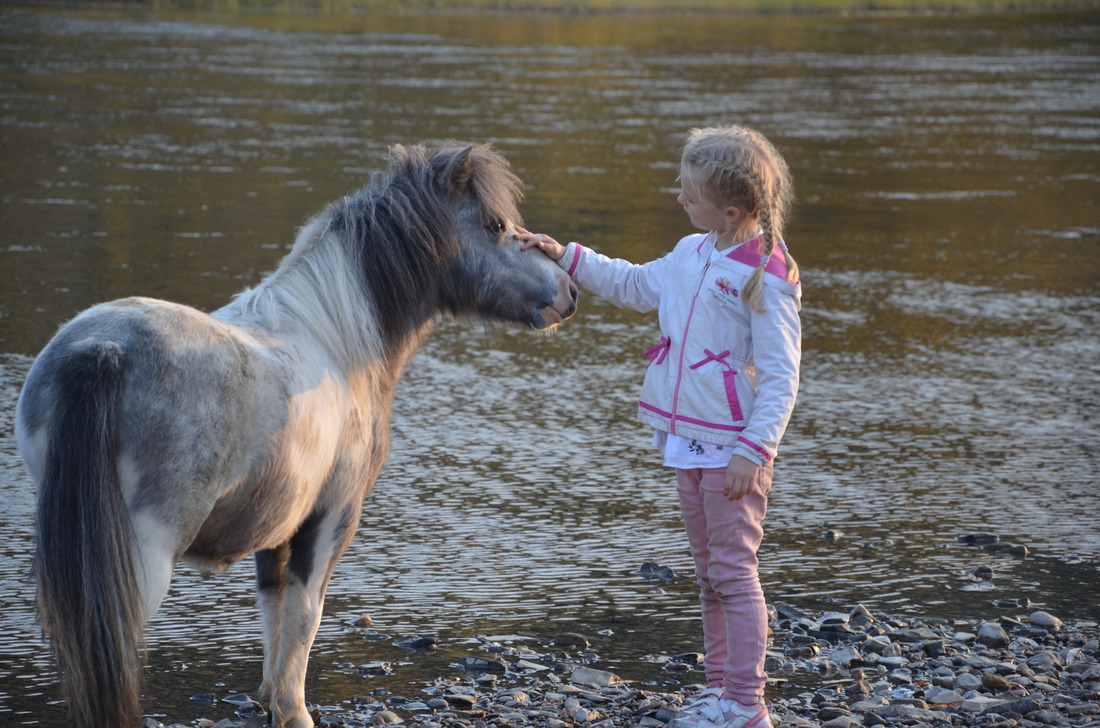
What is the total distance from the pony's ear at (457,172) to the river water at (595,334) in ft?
2.38

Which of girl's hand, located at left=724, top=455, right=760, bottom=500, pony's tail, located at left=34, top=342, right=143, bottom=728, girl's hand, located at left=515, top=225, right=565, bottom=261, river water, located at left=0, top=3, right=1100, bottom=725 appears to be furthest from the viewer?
river water, located at left=0, top=3, right=1100, bottom=725

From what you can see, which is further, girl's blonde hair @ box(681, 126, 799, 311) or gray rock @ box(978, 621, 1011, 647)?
gray rock @ box(978, 621, 1011, 647)

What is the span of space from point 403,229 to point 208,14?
108ft

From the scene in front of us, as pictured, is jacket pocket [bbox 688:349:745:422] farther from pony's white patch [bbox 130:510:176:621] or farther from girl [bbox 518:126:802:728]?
pony's white patch [bbox 130:510:176:621]

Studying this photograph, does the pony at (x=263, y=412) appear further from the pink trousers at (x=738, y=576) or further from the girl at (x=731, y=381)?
the pink trousers at (x=738, y=576)

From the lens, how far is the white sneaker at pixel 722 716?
3.92 metres

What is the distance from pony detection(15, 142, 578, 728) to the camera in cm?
320

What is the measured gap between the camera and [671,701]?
4227 millimetres

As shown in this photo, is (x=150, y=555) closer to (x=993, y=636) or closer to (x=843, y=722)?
(x=843, y=722)

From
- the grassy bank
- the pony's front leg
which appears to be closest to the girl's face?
the pony's front leg

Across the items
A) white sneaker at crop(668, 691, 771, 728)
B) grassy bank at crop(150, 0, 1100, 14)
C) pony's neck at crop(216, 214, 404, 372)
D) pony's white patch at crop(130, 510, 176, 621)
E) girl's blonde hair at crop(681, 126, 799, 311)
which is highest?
grassy bank at crop(150, 0, 1100, 14)

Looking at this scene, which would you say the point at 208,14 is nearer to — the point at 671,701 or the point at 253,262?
the point at 253,262

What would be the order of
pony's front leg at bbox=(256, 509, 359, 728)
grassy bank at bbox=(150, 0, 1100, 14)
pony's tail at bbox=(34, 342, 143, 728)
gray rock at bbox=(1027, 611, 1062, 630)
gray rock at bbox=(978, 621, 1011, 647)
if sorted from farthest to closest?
grassy bank at bbox=(150, 0, 1100, 14)
gray rock at bbox=(1027, 611, 1062, 630)
gray rock at bbox=(978, 621, 1011, 647)
pony's front leg at bbox=(256, 509, 359, 728)
pony's tail at bbox=(34, 342, 143, 728)

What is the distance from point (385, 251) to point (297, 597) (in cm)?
112
